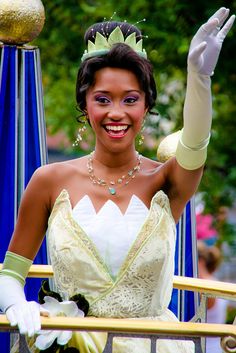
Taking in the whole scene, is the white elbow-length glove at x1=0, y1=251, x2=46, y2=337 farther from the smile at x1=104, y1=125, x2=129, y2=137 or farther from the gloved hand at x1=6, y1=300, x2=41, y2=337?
the smile at x1=104, y1=125, x2=129, y2=137

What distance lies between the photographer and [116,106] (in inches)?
137

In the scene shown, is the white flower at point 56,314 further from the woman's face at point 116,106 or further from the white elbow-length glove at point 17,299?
the woman's face at point 116,106

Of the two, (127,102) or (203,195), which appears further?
(203,195)

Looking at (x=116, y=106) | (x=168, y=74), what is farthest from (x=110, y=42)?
(x=168, y=74)

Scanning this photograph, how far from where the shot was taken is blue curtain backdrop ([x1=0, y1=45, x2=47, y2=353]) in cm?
420

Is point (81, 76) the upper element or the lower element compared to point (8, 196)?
upper

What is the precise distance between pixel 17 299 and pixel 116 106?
68 cm

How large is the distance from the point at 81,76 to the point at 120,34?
0.19 meters

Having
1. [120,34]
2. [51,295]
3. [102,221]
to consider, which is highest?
[120,34]

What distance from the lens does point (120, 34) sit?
142 inches

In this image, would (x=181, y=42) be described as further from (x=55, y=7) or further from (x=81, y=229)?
(x=81, y=229)

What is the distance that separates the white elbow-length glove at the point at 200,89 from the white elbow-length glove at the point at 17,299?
2.10ft

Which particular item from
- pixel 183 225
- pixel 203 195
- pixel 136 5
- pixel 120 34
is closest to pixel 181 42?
pixel 136 5

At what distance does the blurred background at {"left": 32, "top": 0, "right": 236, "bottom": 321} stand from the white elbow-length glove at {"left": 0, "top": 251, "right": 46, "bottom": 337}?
3434mm
